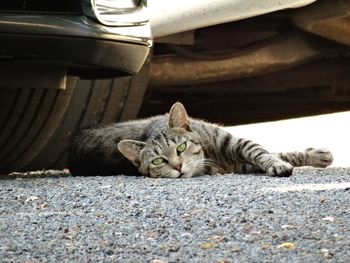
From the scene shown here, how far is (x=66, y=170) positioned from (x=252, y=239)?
8.35 feet

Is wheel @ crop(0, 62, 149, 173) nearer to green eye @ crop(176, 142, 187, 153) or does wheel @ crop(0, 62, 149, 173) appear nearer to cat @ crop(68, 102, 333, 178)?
cat @ crop(68, 102, 333, 178)

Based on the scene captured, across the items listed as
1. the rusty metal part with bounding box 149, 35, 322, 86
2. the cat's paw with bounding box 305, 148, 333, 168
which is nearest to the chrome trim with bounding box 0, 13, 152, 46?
the cat's paw with bounding box 305, 148, 333, 168

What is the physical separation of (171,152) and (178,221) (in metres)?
1.55

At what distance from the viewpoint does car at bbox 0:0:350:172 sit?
124 inches

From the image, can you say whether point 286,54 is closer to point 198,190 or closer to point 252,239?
point 198,190

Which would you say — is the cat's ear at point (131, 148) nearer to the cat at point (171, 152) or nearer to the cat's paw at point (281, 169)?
the cat at point (171, 152)

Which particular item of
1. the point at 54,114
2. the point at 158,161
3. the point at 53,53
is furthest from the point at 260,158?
the point at 53,53

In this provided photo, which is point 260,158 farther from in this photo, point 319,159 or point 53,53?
point 53,53

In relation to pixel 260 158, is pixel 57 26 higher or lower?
higher

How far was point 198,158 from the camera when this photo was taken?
4.20 metres

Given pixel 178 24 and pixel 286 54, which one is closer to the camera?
pixel 178 24

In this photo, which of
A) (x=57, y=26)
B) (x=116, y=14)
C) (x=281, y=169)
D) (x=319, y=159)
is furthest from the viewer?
(x=319, y=159)

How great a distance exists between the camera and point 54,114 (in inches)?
160

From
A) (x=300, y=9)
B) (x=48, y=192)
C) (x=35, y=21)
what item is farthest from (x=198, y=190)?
(x=300, y=9)
